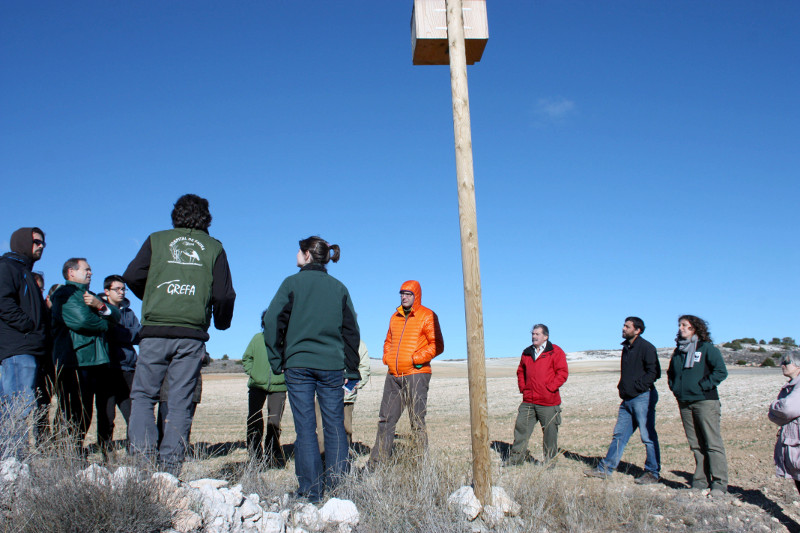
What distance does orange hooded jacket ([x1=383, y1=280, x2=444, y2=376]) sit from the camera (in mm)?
6879

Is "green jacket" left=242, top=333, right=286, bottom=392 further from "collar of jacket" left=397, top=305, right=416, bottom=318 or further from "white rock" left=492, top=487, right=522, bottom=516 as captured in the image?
"white rock" left=492, top=487, right=522, bottom=516

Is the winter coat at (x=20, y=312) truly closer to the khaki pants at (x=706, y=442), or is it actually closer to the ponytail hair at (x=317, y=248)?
the ponytail hair at (x=317, y=248)

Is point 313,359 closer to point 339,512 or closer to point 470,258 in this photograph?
point 339,512

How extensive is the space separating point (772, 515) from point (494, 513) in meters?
3.14

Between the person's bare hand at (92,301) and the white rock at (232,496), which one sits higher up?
the person's bare hand at (92,301)

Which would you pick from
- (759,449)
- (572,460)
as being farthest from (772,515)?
(759,449)

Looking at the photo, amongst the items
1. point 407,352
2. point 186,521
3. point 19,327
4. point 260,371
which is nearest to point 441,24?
point 407,352

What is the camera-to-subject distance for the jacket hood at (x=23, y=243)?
5617 millimetres

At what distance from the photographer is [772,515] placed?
557 cm

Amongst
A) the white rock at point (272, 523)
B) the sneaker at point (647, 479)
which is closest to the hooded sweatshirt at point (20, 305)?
the white rock at point (272, 523)

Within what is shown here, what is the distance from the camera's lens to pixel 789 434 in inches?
213

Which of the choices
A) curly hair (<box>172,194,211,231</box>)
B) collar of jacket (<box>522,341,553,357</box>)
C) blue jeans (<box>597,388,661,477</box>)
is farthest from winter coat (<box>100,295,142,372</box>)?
blue jeans (<box>597,388,661,477</box>)

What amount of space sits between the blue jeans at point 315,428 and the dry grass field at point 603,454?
12.1 inches

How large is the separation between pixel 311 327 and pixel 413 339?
238 centimetres
